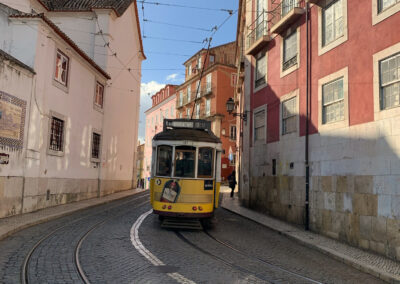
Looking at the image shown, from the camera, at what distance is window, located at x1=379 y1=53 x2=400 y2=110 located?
7.98 meters

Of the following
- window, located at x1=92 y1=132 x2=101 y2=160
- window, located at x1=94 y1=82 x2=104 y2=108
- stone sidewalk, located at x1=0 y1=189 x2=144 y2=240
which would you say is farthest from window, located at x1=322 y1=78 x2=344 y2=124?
window, located at x1=92 y1=132 x2=101 y2=160

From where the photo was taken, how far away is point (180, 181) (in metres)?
10.0

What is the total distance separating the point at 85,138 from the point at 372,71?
13.6 m

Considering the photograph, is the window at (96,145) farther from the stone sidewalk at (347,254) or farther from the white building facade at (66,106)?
the stone sidewalk at (347,254)

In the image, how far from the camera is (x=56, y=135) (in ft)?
47.6

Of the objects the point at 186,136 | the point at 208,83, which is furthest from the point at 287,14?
the point at 208,83

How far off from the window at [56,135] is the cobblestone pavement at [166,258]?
4.82 m

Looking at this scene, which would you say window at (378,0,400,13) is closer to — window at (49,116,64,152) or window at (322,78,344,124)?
window at (322,78,344,124)

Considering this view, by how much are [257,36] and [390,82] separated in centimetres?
921

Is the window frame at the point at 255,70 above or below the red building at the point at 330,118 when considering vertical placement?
above

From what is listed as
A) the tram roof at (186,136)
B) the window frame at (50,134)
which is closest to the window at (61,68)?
the window frame at (50,134)

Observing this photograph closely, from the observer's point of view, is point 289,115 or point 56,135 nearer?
point 289,115

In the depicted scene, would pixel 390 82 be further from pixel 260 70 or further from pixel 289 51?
pixel 260 70

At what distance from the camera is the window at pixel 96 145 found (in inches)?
753
